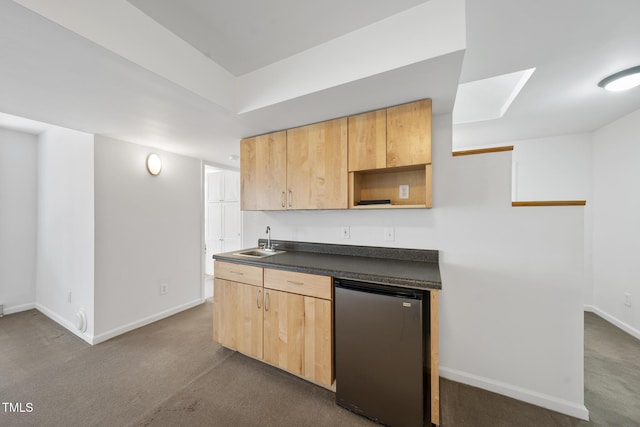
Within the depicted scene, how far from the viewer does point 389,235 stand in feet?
6.90

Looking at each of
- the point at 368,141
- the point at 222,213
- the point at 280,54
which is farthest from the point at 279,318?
the point at 222,213

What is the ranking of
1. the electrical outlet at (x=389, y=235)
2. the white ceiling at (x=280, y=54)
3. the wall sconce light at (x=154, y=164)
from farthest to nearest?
the wall sconce light at (x=154, y=164)
the electrical outlet at (x=389, y=235)
the white ceiling at (x=280, y=54)

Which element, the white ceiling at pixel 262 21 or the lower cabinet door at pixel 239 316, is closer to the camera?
the white ceiling at pixel 262 21

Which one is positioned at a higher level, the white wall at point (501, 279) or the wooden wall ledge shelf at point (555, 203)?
the wooden wall ledge shelf at point (555, 203)

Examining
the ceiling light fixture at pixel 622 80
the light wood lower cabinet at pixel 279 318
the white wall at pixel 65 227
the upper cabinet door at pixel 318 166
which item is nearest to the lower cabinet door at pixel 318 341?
the light wood lower cabinet at pixel 279 318

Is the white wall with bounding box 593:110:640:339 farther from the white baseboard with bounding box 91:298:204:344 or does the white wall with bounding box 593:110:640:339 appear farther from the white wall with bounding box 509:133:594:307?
the white baseboard with bounding box 91:298:204:344

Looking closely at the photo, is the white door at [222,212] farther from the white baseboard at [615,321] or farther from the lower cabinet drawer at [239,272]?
the white baseboard at [615,321]

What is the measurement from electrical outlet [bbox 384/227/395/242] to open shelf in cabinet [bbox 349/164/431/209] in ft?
0.77

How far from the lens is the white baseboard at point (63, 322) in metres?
2.48

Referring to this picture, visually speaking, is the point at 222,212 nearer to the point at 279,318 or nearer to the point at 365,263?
the point at 279,318

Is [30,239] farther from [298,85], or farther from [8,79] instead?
[298,85]

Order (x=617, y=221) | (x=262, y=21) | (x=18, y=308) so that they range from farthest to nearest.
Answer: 1. (x=18, y=308)
2. (x=617, y=221)
3. (x=262, y=21)

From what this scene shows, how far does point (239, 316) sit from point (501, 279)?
2191mm

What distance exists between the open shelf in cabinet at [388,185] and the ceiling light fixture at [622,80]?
5.26ft
